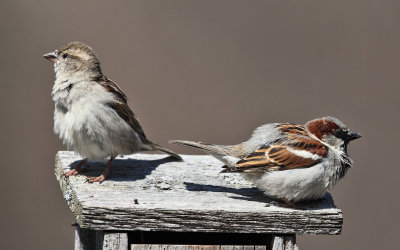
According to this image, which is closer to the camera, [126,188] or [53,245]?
[126,188]

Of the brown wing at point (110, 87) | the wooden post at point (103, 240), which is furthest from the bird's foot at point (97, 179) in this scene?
the brown wing at point (110, 87)

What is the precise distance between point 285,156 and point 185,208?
2.47 feet

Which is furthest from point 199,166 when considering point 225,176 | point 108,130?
point 108,130

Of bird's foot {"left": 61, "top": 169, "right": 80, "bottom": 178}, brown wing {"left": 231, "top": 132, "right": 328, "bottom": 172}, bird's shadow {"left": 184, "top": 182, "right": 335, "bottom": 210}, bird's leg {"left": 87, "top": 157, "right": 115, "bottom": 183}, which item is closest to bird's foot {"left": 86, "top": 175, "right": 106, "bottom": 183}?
bird's leg {"left": 87, "top": 157, "right": 115, "bottom": 183}

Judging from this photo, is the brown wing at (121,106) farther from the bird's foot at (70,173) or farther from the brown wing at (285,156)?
the brown wing at (285,156)

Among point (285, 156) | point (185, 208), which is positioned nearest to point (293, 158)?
point (285, 156)

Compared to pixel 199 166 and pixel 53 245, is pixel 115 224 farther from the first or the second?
pixel 53 245

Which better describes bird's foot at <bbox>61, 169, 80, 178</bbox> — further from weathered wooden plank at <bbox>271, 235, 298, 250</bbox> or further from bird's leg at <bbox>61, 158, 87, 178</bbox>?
weathered wooden plank at <bbox>271, 235, 298, 250</bbox>

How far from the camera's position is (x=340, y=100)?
770 cm

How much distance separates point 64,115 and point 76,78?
286 mm

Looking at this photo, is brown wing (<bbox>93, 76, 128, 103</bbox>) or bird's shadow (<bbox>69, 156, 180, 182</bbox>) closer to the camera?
bird's shadow (<bbox>69, 156, 180, 182</bbox>)

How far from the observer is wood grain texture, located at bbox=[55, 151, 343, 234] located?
14.1 feet

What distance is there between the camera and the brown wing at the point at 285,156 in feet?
15.4

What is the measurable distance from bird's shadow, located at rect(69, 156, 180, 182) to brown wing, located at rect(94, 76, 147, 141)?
201 millimetres
